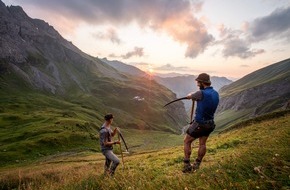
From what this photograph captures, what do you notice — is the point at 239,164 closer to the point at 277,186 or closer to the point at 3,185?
the point at 277,186

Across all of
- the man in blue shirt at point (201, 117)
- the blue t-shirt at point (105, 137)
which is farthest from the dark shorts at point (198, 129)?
the blue t-shirt at point (105, 137)

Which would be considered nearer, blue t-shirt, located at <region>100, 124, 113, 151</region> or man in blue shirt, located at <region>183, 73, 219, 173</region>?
man in blue shirt, located at <region>183, 73, 219, 173</region>

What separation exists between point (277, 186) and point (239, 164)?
5.38 feet

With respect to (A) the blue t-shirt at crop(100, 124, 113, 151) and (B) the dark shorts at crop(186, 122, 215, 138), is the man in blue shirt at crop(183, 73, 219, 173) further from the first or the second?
(A) the blue t-shirt at crop(100, 124, 113, 151)

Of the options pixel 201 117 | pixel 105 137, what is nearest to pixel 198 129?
pixel 201 117

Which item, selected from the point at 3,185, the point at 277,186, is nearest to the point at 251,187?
the point at 277,186

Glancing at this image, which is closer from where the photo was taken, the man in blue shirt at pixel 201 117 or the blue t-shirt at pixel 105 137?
the man in blue shirt at pixel 201 117

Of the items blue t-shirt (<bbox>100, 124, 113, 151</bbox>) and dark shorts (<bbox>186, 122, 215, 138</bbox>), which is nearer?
dark shorts (<bbox>186, 122, 215, 138</bbox>)

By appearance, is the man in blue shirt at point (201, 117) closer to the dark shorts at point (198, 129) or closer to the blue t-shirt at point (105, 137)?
the dark shorts at point (198, 129)

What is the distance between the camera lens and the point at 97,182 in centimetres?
927

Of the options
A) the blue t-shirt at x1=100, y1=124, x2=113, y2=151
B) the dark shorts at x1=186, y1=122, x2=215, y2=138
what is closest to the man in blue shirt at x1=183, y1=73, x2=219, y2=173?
the dark shorts at x1=186, y1=122, x2=215, y2=138

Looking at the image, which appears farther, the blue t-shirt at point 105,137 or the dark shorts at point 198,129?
the blue t-shirt at point 105,137

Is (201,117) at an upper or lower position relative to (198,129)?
upper

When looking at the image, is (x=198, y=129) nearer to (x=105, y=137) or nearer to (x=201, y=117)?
(x=201, y=117)
